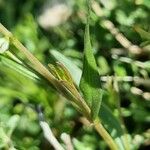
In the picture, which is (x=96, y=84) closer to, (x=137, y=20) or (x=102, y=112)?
(x=102, y=112)

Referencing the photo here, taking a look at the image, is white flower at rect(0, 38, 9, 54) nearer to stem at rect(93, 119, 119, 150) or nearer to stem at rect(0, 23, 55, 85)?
stem at rect(0, 23, 55, 85)

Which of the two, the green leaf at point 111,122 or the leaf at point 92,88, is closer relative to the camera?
the leaf at point 92,88

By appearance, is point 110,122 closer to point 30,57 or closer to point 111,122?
point 111,122

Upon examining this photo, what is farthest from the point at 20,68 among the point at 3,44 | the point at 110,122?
the point at 110,122

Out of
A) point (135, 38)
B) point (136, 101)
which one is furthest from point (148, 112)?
point (135, 38)

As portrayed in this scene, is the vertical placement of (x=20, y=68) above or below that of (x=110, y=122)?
above

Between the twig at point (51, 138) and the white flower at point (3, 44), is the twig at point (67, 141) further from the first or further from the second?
the white flower at point (3, 44)

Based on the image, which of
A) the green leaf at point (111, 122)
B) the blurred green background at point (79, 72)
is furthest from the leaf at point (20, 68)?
the green leaf at point (111, 122)

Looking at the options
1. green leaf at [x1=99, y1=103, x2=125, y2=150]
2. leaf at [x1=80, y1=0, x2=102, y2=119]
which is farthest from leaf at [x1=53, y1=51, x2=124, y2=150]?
leaf at [x1=80, y1=0, x2=102, y2=119]
